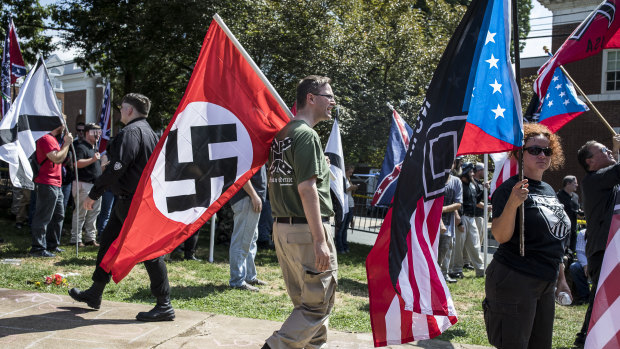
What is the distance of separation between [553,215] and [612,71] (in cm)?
2264

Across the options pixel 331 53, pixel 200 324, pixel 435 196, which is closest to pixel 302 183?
pixel 435 196

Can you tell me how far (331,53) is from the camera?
13695 millimetres

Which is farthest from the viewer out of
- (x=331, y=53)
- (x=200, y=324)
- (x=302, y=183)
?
(x=331, y=53)

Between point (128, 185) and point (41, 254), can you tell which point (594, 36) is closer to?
point (128, 185)

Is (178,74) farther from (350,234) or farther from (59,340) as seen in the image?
(59,340)

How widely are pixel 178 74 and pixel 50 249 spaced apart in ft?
27.4

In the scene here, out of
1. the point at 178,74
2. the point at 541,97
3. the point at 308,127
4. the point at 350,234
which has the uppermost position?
the point at 178,74

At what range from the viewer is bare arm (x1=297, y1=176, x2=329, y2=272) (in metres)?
3.70

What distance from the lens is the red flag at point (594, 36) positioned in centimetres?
Result: 525

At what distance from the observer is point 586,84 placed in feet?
77.5

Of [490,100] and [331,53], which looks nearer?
[490,100]

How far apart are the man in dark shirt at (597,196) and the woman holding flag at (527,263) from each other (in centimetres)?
154

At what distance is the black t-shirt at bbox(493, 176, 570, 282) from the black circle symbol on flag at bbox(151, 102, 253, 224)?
6.40 ft

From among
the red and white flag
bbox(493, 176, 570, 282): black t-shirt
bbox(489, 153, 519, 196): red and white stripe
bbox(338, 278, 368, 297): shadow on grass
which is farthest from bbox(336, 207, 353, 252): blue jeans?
the red and white flag
